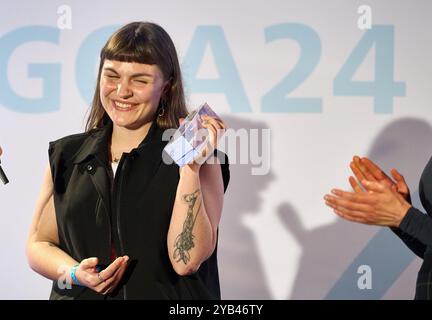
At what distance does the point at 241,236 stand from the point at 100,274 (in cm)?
91

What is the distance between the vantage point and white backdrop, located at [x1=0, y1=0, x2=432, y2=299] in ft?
8.27

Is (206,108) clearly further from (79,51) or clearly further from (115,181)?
(79,51)

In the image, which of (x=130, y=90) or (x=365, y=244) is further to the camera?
(x=365, y=244)

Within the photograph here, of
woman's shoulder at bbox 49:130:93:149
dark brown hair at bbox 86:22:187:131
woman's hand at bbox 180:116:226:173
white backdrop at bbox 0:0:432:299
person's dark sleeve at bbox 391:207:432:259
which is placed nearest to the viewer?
person's dark sleeve at bbox 391:207:432:259

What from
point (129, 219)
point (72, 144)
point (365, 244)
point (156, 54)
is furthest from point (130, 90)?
point (365, 244)

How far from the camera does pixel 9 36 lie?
2549mm

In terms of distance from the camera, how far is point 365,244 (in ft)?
8.33

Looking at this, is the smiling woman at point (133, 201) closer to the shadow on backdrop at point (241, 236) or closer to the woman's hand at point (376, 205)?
the woman's hand at point (376, 205)

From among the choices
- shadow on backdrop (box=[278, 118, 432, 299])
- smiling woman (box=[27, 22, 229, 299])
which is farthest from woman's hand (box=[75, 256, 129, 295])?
shadow on backdrop (box=[278, 118, 432, 299])

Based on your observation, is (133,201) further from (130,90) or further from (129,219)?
(130,90)

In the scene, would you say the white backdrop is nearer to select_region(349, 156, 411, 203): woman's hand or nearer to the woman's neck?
the woman's neck

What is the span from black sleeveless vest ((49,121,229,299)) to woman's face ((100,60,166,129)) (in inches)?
3.0
